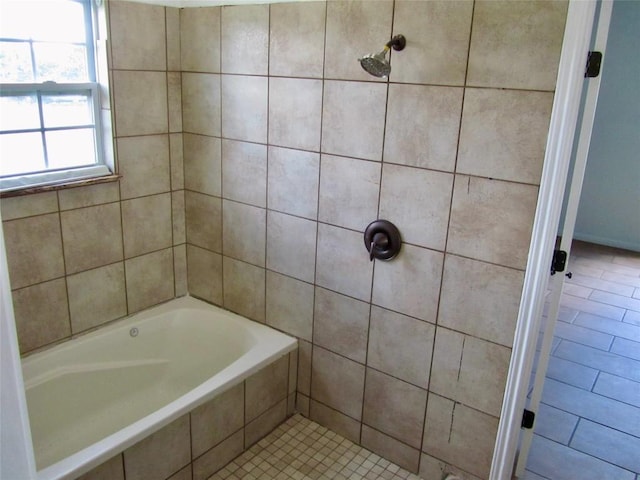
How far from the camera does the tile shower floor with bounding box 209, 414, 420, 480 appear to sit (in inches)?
91.4

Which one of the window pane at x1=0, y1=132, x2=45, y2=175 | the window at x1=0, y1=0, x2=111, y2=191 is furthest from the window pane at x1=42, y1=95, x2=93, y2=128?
the window pane at x1=0, y1=132, x2=45, y2=175

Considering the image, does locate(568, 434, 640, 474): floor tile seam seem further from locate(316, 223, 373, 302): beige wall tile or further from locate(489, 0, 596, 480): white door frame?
locate(316, 223, 373, 302): beige wall tile

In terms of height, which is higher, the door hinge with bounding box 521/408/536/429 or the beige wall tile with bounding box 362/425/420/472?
the door hinge with bounding box 521/408/536/429

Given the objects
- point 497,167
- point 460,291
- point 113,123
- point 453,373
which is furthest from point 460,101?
point 113,123

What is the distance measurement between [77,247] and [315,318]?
116 cm

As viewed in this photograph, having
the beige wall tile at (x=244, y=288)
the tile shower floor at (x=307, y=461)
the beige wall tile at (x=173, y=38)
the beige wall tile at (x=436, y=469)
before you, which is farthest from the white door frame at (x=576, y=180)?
the beige wall tile at (x=173, y=38)

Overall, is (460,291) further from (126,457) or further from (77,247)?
(77,247)

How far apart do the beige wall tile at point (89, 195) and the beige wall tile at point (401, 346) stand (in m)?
1.36

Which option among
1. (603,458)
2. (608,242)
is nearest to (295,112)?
(603,458)

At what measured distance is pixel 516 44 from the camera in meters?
1.74

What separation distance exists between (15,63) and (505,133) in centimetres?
194

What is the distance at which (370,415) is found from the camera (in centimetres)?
245

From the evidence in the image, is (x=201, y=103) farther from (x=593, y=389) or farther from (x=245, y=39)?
(x=593, y=389)

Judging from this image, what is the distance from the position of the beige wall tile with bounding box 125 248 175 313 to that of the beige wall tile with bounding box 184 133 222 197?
1.35 feet
